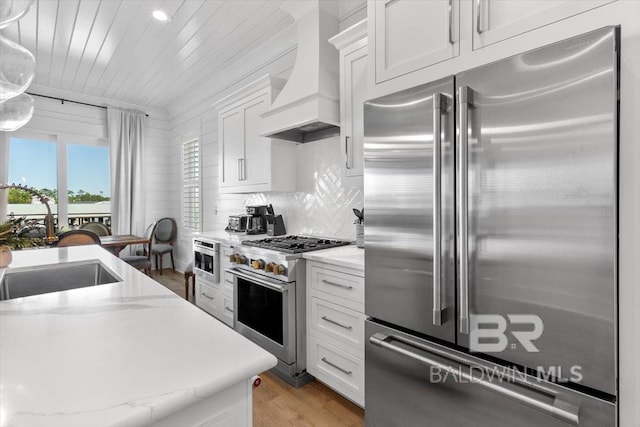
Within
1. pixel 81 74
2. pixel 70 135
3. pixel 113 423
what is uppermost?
pixel 81 74

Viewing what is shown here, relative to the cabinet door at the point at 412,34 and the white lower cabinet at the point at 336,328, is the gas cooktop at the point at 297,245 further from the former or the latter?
the cabinet door at the point at 412,34

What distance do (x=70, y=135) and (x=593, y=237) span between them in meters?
6.19

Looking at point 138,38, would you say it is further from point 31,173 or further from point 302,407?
point 302,407

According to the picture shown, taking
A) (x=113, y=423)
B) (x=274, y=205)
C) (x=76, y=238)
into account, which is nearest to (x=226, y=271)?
(x=274, y=205)

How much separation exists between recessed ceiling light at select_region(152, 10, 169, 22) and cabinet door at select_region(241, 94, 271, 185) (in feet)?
3.19

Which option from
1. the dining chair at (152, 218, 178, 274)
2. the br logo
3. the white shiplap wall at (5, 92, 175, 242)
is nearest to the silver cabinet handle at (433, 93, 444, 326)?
the br logo

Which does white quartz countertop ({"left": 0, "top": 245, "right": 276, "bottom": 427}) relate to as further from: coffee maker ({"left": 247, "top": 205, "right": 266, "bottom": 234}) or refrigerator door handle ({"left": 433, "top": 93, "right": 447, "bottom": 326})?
coffee maker ({"left": 247, "top": 205, "right": 266, "bottom": 234})

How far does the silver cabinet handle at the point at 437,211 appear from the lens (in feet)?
3.92

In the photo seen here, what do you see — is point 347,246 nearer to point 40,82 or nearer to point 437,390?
point 437,390

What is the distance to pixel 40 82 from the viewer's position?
444 centimetres

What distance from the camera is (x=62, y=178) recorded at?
4.93 meters

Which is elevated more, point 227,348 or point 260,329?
point 227,348

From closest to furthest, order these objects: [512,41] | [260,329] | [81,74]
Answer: [512,41] → [260,329] → [81,74]

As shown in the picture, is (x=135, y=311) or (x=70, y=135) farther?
(x=70, y=135)
